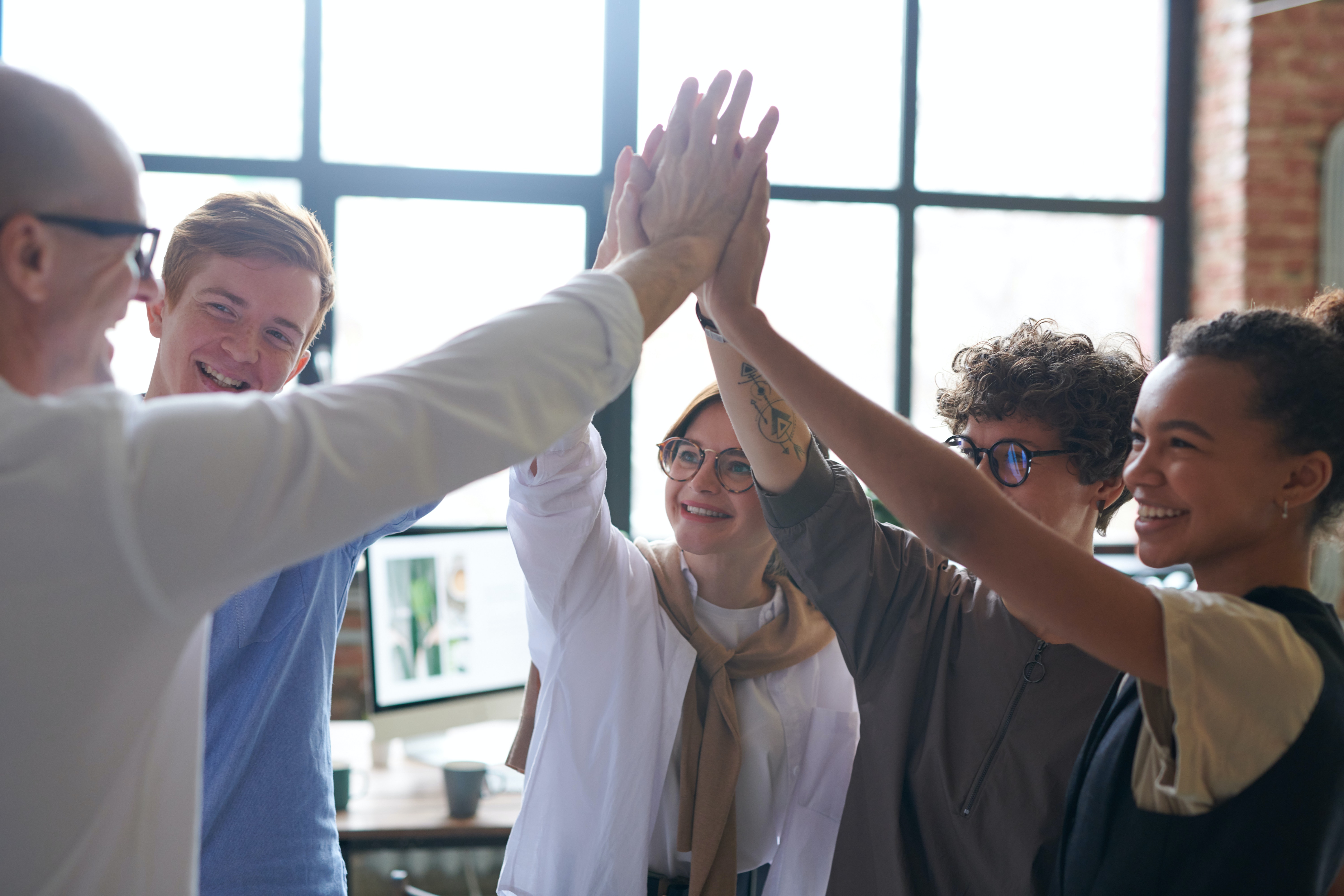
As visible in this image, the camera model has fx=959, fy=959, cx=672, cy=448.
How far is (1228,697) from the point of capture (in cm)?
82

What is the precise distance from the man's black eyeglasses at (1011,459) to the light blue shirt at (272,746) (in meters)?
0.78

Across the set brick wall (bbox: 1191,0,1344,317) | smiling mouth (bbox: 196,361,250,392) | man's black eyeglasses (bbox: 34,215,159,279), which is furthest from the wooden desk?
brick wall (bbox: 1191,0,1344,317)

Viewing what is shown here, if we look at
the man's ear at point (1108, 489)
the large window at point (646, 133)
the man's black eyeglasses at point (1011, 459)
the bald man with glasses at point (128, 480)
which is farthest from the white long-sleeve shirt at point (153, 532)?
the large window at point (646, 133)

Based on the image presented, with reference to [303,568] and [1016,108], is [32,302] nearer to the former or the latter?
[303,568]

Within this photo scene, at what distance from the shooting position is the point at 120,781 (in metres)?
0.70

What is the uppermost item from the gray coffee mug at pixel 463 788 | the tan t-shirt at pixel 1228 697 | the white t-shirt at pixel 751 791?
the tan t-shirt at pixel 1228 697

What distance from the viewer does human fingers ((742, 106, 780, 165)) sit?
1186 millimetres

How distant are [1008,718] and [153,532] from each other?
1.03 metres

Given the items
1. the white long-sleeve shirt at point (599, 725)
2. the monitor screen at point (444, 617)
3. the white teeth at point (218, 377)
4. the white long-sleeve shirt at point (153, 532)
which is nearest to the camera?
the white long-sleeve shirt at point (153, 532)

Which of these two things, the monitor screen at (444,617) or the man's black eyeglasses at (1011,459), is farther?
the monitor screen at (444,617)

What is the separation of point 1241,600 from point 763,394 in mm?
622

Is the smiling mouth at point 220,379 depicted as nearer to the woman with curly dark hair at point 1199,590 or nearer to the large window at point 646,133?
the woman with curly dark hair at point 1199,590

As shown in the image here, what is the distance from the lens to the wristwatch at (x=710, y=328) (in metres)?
1.28

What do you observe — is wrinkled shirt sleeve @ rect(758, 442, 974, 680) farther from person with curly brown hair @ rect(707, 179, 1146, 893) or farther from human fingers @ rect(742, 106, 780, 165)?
human fingers @ rect(742, 106, 780, 165)
